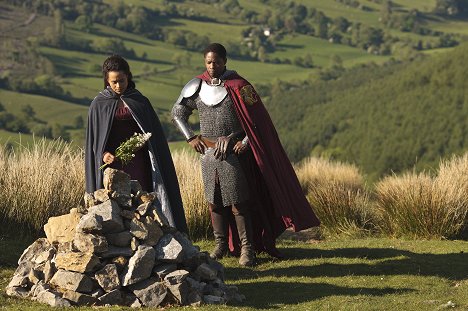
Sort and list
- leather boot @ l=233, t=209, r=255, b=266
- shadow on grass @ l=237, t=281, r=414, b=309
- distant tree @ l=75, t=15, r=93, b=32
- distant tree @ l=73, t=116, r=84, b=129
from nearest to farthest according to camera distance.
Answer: shadow on grass @ l=237, t=281, r=414, b=309 → leather boot @ l=233, t=209, r=255, b=266 → distant tree @ l=73, t=116, r=84, b=129 → distant tree @ l=75, t=15, r=93, b=32

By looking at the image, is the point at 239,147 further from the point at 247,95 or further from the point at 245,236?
the point at 245,236

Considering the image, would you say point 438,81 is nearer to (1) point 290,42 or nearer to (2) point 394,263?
(2) point 394,263

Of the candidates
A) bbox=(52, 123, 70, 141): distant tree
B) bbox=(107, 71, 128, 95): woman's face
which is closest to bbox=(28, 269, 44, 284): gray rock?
bbox=(107, 71, 128, 95): woman's face

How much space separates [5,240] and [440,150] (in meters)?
53.0

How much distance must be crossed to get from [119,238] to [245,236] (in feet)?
7.94

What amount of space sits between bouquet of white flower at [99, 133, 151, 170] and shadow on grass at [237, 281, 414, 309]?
173 cm

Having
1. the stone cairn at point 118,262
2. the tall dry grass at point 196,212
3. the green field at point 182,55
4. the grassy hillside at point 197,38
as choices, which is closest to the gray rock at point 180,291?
the stone cairn at point 118,262

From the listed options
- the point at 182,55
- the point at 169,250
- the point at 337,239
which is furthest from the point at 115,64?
the point at 182,55

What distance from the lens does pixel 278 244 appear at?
12.3m

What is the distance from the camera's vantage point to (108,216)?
8047 mm

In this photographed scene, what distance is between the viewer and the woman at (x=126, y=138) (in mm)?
9305

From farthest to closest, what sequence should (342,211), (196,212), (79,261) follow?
1. (342,211)
2. (196,212)
3. (79,261)

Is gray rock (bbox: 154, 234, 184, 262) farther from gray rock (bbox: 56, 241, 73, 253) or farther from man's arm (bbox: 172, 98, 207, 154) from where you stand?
man's arm (bbox: 172, 98, 207, 154)

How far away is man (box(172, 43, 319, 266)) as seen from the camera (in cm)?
1004
